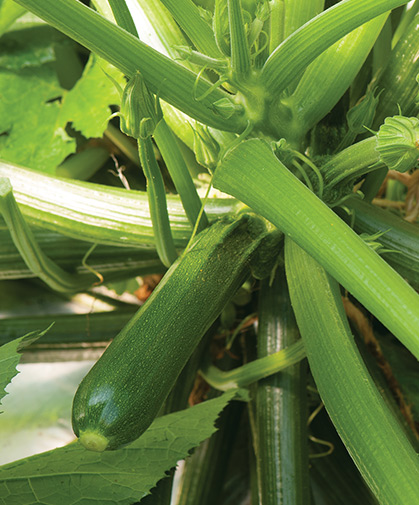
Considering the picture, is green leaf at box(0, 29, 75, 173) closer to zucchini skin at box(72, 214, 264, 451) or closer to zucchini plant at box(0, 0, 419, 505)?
zucchini plant at box(0, 0, 419, 505)

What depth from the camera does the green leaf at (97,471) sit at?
2.45 ft

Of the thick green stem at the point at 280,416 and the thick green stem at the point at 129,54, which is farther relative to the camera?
the thick green stem at the point at 280,416

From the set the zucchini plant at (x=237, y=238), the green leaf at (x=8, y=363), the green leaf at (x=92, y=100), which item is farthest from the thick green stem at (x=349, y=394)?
the green leaf at (x=92, y=100)

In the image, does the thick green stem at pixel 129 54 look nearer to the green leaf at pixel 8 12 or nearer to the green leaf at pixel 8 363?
the green leaf at pixel 8 363

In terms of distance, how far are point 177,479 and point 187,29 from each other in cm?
102

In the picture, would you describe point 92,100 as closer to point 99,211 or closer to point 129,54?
point 99,211

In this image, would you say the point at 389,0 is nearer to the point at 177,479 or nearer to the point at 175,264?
the point at 175,264

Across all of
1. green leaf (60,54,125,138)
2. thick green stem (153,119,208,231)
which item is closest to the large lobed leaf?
green leaf (60,54,125,138)

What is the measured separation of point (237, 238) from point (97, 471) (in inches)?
14.6

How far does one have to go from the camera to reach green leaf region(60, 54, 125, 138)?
3.70ft

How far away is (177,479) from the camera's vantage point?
52.6 inches

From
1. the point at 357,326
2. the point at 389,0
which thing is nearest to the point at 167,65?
the point at 389,0

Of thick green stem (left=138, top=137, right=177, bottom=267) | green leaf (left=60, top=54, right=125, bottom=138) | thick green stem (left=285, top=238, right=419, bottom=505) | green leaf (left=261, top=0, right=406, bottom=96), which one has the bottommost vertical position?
thick green stem (left=285, top=238, right=419, bottom=505)

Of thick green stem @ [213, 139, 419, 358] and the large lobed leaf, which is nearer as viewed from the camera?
thick green stem @ [213, 139, 419, 358]
